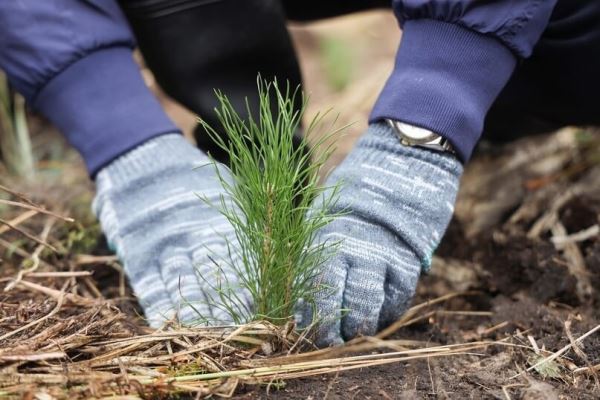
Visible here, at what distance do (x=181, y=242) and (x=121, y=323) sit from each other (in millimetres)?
291

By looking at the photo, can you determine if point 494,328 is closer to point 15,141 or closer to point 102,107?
point 102,107

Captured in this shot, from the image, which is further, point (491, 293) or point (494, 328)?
point (491, 293)

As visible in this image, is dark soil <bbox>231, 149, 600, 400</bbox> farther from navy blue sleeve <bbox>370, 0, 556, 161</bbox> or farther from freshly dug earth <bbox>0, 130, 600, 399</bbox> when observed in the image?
navy blue sleeve <bbox>370, 0, 556, 161</bbox>

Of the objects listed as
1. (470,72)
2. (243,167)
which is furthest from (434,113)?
(243,167)

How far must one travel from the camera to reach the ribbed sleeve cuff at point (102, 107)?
1.51 m

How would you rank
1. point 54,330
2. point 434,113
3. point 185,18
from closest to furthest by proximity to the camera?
point 54,330 → point 434,113 → point 185,18

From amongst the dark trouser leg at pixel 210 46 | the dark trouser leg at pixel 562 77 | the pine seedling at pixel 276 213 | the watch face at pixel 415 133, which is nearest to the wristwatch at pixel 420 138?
the watch face at pixel 415 133

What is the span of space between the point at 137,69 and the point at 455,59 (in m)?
0.80

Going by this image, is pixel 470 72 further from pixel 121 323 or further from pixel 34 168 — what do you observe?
pixel 34 168

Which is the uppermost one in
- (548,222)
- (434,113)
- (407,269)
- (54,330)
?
(434,113)

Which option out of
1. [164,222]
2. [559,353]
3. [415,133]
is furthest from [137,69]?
[559,353]

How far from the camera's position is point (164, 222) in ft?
4.66

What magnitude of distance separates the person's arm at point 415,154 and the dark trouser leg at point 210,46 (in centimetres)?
59

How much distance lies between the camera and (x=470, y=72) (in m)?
1.29
